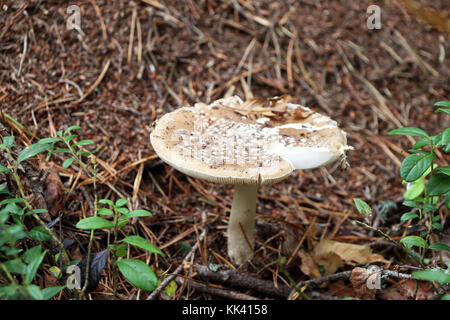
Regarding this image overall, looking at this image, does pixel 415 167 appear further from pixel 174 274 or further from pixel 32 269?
pixel 32 269

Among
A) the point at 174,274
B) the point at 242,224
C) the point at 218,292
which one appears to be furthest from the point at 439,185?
the point at 174,274

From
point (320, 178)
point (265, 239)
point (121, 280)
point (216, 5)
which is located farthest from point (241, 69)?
point (121, 280)

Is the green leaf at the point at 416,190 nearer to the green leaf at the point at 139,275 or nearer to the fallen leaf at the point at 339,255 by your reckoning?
the fallen leaf at the point at 339,255

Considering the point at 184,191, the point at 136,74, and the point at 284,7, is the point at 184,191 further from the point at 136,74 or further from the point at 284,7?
the point at 284,7

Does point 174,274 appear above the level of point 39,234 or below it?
below

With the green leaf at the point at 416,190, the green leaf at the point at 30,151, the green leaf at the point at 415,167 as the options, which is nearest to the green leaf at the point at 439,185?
the green leaf at the point at 415,167
